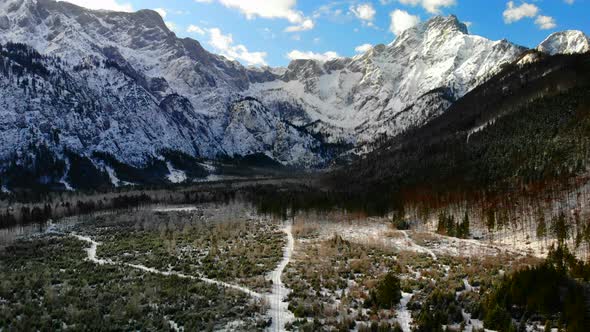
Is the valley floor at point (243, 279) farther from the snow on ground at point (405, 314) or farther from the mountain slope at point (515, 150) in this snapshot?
the mountain slope at point (515, 150)

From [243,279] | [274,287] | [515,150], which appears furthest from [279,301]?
[515,150]

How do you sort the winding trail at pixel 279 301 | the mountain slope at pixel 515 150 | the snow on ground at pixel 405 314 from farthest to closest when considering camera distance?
1. the mountain slope at pixel 515 150
2. the winding trail at pixel 279 301
3. the snow on ground at pixel 405 314

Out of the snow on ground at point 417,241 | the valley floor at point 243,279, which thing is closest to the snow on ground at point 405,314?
the valley floor at point 243,279

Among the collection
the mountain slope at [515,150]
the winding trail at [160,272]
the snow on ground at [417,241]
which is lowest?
the snow on ground at [417,241]

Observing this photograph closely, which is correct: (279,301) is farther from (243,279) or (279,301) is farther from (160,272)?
(160,272)

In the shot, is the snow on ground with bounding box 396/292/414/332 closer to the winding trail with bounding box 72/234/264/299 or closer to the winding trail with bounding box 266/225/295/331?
the winding trail with bounding box 266/225/295/331

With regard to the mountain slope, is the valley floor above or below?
below

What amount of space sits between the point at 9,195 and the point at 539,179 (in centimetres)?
18257

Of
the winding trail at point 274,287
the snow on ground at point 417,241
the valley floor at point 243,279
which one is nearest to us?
the valley floor at point 243,279

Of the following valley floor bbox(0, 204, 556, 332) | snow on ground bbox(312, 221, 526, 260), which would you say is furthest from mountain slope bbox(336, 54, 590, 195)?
valley floor bbox(0, 204, 556, 332)

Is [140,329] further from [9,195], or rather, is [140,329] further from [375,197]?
[9,195]

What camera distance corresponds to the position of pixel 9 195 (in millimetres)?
180000

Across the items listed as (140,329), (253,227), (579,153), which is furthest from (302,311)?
(579,153)

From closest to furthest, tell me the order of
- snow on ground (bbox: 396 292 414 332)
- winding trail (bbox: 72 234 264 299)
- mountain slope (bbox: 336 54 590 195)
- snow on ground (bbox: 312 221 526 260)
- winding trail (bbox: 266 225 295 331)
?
snow on ground (bbox: 396 292 414 332) → winding trail (bbox: 266 225 295 331) → winding trail (bbox: 72 234 264 299) → snow on ground (bbox: 312 221 526 260) → mountain slope (bbox: 336 54 590 195)
